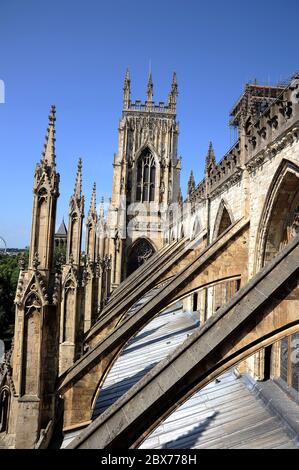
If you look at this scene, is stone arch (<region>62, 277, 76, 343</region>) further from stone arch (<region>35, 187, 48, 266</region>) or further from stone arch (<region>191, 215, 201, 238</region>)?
stone arch (<region>191, 215, 201, 238</region>)

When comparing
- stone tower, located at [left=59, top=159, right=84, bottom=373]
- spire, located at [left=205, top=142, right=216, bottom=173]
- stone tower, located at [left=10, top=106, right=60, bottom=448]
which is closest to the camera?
stone tower, located at [left=10, top=106, right=60, bottom=448]

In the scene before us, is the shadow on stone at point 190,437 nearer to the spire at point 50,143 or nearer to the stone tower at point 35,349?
the stone tower at point 35,349

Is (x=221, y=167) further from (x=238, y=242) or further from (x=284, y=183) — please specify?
(x=284, y=183)

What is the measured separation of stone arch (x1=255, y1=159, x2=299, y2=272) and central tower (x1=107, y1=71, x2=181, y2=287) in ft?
81.8

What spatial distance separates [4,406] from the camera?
6.61 metres

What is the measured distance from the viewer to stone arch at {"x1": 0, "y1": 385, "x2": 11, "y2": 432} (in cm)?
645

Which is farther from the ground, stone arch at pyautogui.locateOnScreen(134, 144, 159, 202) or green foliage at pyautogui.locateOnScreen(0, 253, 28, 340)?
stone arch at pyautogui.locateOnScreen(134, 144, 159, 202)

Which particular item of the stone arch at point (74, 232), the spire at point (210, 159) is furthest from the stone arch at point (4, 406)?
the spire at point (210, 159)

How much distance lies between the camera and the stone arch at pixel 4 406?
6.45 m

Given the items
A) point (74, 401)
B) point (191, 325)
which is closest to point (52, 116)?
point (74, 401)

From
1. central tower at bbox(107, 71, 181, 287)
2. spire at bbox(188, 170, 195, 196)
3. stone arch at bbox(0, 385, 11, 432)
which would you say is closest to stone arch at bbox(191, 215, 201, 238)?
spire at bbox(188, 170, 195, 196)

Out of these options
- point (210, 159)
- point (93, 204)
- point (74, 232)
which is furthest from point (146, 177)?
point (74, 232)

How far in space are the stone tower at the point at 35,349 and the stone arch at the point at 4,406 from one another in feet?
0.75

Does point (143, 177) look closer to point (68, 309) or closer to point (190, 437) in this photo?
point (68, 309)
